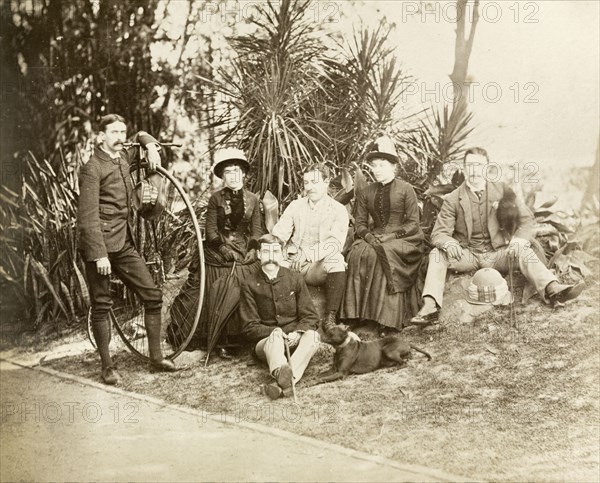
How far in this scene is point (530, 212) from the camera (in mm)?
3016

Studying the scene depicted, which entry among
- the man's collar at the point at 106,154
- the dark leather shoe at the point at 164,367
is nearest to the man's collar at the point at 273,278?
the dark leather shoe at the point at 164,367

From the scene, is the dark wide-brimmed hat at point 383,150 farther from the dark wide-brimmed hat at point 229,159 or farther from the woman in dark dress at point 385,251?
the dark wide-brimmed hat at point 229,159

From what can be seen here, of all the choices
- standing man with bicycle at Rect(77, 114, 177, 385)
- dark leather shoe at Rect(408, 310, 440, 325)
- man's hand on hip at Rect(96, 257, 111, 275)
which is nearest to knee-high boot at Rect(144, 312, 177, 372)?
standing man with bicycle at Rect(77, 114, 177, 385)

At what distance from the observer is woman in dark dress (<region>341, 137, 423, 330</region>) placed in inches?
123

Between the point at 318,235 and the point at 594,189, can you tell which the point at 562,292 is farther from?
the point at 318,235

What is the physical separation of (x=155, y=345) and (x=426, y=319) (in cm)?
124

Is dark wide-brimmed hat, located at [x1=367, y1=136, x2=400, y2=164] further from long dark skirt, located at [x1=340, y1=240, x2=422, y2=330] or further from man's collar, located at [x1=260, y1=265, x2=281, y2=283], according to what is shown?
man's collar, located at [x1=260, y1=265, x2=281, y2=283]

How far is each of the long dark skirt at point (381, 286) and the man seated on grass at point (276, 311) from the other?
Result: 0.73ft

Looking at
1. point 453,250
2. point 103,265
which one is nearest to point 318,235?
point 453,250

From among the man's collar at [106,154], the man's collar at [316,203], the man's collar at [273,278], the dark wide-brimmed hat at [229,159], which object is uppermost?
the man's collar at [106,154]

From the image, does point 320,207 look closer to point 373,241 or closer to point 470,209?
point 373,241

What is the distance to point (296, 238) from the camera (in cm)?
324

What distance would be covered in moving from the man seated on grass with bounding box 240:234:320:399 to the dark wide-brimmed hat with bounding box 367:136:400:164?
600 mm

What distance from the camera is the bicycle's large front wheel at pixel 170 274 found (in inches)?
123
